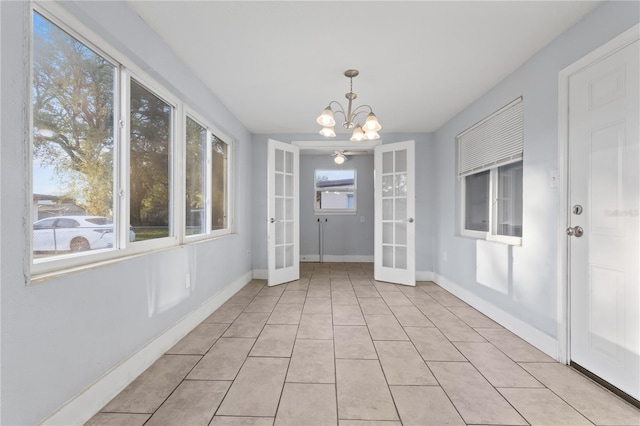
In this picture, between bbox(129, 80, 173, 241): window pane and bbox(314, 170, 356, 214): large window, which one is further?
bbox(314, 170, 356, 214): large window

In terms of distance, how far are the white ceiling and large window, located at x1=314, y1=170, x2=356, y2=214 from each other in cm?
325

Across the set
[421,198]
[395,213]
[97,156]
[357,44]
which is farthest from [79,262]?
[421,198]

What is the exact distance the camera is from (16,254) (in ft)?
4.00

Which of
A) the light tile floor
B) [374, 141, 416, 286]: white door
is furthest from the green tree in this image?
[374, 141, 416, 286]: white door

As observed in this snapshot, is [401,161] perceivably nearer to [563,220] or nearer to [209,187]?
[563,220]

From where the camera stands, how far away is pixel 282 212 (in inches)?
180

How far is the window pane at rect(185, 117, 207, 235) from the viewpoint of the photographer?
10.0ft

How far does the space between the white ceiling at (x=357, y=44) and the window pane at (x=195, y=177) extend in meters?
0.53

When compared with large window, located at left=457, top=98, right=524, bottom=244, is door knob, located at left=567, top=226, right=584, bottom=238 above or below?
below

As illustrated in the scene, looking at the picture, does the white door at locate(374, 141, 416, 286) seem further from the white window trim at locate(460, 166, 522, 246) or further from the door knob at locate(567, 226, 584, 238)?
the door knob at locate(567, 226, 584, 238)

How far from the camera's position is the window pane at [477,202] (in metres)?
3.49

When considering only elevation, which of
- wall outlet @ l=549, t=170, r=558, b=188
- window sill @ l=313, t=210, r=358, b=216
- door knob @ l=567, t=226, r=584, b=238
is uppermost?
A: wall outlet @ l=549, t=170, r=558, b=188

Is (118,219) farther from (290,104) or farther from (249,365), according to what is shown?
(290,104)

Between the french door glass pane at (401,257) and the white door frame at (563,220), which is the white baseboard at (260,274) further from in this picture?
the white door frame at (563,220)
